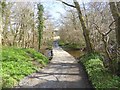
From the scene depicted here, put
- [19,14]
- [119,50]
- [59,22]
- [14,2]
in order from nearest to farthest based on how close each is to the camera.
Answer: [119,50] < [14,2] < [19,14] < [59,22]

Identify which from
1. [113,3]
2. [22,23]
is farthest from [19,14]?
[113,3]

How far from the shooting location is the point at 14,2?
26.6 metres

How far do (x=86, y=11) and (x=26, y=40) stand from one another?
46.1 feet

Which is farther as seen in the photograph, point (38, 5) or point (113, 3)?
point (38, 5)

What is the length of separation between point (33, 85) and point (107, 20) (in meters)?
15.4

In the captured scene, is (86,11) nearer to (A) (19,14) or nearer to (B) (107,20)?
(B) (107,20)

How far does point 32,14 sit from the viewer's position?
3098 centimetres

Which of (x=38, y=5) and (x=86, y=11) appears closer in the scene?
(x=86, y=11)

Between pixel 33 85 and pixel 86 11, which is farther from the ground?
pixel 86 11

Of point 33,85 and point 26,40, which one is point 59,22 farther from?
point 33,85

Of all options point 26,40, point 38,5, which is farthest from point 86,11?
point 26,40

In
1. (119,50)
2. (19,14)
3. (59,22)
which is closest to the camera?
(119,50)

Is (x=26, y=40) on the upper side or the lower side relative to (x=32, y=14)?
lower

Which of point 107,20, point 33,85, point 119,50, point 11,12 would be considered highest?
point 11,12
